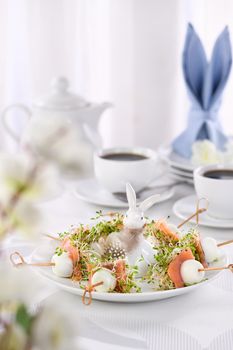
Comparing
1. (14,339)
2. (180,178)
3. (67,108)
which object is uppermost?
(14,339)

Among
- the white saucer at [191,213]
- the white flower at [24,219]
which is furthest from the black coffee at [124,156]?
the white flower at [24,219]

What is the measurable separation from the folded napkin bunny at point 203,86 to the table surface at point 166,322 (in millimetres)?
573

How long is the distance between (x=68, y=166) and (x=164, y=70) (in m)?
1.73

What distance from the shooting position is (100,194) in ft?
4.06

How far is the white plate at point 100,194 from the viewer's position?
1180 mm

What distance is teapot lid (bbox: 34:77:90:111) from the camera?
4.60ft

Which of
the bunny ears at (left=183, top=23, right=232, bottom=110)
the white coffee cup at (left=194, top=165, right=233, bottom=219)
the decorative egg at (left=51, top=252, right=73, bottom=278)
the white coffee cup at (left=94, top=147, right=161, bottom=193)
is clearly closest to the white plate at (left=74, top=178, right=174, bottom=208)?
the white coffee cup at (left=94, top=147, right=161, bottom=193)

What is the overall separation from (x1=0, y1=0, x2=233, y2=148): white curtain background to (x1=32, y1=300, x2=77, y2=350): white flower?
Result: 1684mm

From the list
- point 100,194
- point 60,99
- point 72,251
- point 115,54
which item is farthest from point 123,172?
point 115,54

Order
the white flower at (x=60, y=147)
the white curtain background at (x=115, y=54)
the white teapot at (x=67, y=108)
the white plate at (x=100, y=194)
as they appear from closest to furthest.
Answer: the white flower at (x=60, y=147)
the white plate at (x=100, y=194)
the white teapot at (x=67, y=108)
the white curtain background at (x=115, y=54)

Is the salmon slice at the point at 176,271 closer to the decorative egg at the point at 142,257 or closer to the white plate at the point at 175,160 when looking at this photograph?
the decorative egg at the point at 142,257

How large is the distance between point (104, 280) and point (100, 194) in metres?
0.49

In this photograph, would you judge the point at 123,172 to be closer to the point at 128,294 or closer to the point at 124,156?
the point at 124,156

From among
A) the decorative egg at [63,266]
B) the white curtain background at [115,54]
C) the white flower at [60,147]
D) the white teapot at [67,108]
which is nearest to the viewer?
the white flower at [60,147]
